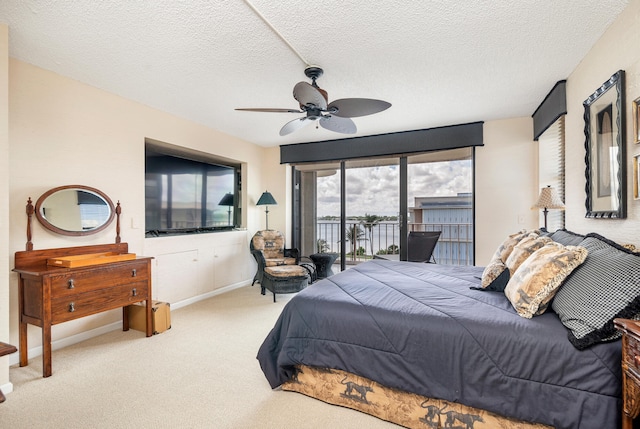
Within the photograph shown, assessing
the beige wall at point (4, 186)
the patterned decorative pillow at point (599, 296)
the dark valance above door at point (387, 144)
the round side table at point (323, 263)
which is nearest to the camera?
the patterned decorative pillow at point (599, 296)

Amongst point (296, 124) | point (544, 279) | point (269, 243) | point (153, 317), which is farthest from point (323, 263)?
point (544, 279)

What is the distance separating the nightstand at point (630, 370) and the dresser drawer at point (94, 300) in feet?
11.3

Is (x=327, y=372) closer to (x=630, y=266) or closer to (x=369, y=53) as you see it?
(x=630, y=266)

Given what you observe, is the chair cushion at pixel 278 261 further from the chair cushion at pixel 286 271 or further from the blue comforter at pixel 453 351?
the blue comforter at pixel 453 351

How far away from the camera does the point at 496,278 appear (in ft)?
7.38

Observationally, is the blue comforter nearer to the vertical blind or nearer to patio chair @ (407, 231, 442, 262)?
the vertical blind

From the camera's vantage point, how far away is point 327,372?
2021mm

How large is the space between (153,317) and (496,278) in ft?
10.4

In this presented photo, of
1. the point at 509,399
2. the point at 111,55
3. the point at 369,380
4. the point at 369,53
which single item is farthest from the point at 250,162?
the point at 509,399

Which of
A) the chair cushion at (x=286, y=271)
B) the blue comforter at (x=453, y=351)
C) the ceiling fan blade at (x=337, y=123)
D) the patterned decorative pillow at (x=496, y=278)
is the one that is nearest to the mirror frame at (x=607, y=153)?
the patterned decorative pillow at (x=496, y=278)

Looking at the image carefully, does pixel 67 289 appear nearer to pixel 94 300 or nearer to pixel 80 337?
pixel 94 300

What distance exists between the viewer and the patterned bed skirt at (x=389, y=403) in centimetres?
160

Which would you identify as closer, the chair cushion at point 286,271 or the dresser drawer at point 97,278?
the dresser drawer at point 97,278

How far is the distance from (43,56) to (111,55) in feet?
1.88
